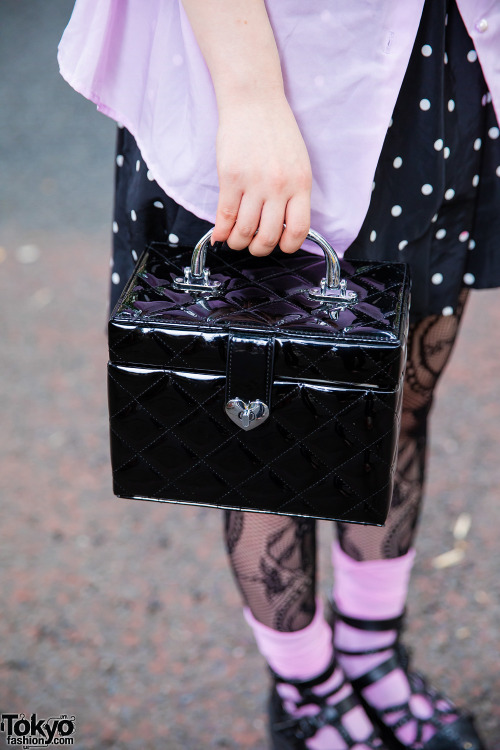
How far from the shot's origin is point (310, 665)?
1.13 metres

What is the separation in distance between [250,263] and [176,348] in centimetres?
16

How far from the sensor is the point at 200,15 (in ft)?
2.45

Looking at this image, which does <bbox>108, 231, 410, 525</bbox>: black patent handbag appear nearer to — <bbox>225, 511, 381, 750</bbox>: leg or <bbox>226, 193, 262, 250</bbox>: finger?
<bbox>226, 193, 262, 250</bbox>: finger

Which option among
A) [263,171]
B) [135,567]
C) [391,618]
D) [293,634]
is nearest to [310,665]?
[293,634]

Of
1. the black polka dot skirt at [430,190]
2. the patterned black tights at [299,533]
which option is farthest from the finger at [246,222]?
the patterned black tights at [299,533]

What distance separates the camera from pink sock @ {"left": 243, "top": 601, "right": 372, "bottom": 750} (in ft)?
3.65

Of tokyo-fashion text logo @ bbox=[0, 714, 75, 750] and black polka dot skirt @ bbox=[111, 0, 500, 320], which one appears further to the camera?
tokyo-fashion text logo @ bbox=[0, 714, 75, 750]

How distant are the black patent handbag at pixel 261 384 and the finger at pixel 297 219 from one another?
Result: 0.02 m

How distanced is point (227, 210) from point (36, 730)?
87 centimetres

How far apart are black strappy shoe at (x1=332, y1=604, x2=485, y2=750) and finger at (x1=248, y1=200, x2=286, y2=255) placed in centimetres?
70

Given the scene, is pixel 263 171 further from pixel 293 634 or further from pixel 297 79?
pixel 293 634

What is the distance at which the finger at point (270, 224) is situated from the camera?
759mm

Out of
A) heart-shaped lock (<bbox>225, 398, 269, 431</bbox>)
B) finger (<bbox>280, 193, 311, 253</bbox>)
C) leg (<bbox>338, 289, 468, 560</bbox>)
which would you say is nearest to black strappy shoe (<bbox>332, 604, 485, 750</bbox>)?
leg (<bbox>338, 289, 468, 560</bbox>)

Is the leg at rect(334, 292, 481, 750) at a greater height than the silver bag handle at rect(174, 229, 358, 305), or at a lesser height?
lesser
